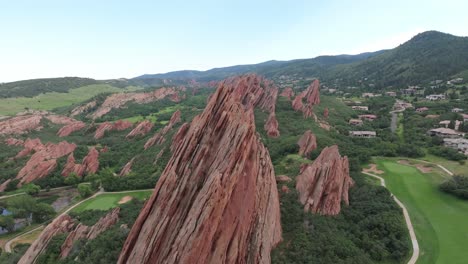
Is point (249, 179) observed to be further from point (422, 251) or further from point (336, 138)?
point (336, 138)

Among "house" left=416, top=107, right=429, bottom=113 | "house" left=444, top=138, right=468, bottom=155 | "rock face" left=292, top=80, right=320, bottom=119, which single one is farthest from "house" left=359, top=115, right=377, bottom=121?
"house" left=444, top=138, right=468, bottom=155

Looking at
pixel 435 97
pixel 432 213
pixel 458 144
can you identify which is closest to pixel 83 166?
pixel 432 213

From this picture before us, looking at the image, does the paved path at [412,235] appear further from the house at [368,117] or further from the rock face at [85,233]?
the house at [368,117]

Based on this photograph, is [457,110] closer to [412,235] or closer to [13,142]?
[412,235]

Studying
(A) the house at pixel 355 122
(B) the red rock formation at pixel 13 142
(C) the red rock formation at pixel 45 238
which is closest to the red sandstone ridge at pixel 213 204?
(C) the red rock formation at pixel 45 238

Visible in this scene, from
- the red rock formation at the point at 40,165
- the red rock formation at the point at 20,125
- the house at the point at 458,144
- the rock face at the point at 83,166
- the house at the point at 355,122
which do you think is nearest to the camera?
the house at the point at 458,144

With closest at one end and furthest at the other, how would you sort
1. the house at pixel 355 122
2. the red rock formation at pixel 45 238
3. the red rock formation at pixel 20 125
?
the red rock formation at pixel 45 238 < the house at pixel 355 122 < the red rock formation at pixel 20 125

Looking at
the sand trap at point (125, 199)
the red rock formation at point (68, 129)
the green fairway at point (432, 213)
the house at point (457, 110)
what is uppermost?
the red rock formation at point (68, 129)

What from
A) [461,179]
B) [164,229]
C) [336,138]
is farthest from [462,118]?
[164,229]
